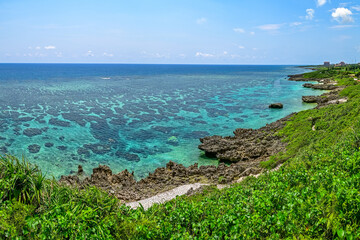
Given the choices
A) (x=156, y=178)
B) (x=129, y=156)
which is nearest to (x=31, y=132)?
(x=129, y=156)

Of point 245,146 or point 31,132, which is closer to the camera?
point 245,146

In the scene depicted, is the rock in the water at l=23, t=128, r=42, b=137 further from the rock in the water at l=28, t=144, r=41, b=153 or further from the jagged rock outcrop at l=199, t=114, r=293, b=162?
the jagged rock outcrop at l=199, t=114, r=293, b=162

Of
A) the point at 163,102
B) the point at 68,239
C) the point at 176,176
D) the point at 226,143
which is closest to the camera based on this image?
the point at 68,239

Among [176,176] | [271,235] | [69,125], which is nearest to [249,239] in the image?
[271,235]

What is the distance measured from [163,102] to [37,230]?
64.7m

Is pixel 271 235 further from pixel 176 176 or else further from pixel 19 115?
pixel 19 115

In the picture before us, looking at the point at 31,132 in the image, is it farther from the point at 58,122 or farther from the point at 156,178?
the point at 156,178

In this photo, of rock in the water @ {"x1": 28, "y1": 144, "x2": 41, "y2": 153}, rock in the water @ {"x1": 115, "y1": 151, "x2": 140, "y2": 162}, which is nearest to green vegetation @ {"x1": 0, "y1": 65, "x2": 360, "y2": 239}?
rock in the water @ {"x1": 115, "y1": 151, "x2": 140, "y2": 162}

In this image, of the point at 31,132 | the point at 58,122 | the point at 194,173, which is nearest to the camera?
the point at 194,173

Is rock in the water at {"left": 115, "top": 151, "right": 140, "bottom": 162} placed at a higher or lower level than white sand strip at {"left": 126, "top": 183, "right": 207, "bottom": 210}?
higher

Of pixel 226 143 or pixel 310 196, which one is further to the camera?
pixel 226 143

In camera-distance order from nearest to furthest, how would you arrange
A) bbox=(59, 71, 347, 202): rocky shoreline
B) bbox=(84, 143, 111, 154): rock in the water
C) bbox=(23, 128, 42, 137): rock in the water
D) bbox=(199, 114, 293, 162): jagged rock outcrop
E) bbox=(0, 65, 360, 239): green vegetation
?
1. bbox=(0, 65, 360, 239): green vegetation
2. bbox=(59, 71, 347, 202): rocky shoreline
3. bbox=(199, 114, 293, 162): jagged rock outcrop
4. bbox=(84, 143, 111, 154): rock in the water
5. bbox=(23, 128, 42, 137): rock in the water

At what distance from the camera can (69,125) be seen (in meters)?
46.9

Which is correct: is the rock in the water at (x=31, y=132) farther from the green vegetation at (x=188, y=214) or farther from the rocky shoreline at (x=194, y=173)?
the green vegetation at (x=188, y=214)
